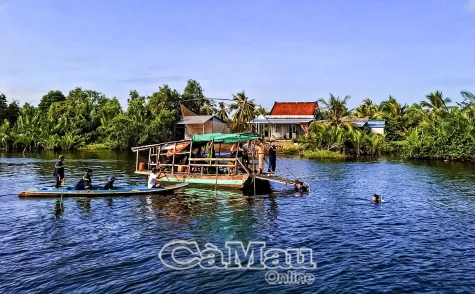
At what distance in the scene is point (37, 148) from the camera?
62.8m

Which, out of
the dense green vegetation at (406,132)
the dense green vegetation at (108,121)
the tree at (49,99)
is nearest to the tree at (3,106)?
the dense green vegetation at (108,121)

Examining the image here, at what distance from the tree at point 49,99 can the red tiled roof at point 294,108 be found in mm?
44368

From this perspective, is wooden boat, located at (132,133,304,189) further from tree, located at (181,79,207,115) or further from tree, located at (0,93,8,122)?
tree, located at (0,93,8,122)

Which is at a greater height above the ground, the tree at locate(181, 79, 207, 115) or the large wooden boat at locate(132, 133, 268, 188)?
the tree at locate(181, 79, 207, 115)

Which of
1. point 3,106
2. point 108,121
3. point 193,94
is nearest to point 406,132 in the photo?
point 193,94

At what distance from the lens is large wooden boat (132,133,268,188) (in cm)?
2272

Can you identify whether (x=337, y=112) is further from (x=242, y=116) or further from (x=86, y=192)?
(x=86, y=192)

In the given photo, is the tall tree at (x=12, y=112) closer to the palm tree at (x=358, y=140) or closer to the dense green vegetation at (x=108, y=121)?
the dense green vegetation at (x=108, y=121)

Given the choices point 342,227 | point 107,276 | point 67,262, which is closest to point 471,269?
point 342,227

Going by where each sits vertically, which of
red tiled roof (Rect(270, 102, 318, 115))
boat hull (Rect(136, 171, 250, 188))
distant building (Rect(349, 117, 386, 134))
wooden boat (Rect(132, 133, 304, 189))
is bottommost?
boat hull (Rect(136, 171, 250, 188))

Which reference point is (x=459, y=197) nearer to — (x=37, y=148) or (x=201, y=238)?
(x=201, y=238)

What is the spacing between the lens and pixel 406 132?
59906 mm

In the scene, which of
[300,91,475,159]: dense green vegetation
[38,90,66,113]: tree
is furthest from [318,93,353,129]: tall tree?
[38,90,66,113]: tree

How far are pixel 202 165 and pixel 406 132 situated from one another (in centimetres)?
4497
